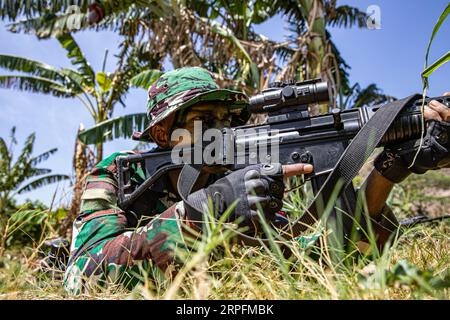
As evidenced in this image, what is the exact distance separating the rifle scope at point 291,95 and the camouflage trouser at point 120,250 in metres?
0.67

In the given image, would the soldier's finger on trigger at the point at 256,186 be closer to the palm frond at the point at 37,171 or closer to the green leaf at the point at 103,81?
the green leaf at the point at 103,81

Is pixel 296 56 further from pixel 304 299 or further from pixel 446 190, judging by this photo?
pixel 304 299

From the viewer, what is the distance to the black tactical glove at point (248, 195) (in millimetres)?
1421

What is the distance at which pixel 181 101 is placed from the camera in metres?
1.96

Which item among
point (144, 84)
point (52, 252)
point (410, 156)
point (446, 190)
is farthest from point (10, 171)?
point (410, 156)

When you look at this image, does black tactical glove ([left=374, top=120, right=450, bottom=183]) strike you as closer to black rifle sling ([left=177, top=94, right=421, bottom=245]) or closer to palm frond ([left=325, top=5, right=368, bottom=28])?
black rifle sling ([left=177, top=94, right=421, bottom=245])

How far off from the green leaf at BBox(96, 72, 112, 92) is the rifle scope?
703 cm

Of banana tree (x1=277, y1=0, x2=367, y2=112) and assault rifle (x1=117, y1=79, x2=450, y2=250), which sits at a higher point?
banana tree (x1=277, y1=0, x2=367, y2=112)

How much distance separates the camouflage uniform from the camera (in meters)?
1.50

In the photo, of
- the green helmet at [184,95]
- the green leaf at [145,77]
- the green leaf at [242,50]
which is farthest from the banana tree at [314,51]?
the green helmet at [184,95]

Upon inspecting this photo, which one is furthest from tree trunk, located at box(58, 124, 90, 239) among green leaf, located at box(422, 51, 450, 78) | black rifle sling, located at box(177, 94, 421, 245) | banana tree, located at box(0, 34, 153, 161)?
green leaf, located at box(422, 51, 450, 78)

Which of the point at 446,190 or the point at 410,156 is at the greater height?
the point at 410,156

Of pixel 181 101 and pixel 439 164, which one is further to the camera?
pixel 181 101
